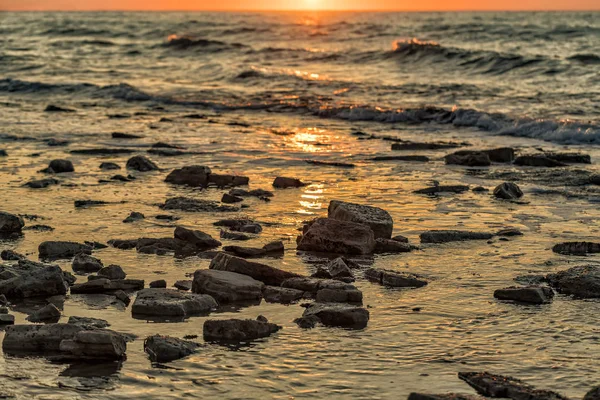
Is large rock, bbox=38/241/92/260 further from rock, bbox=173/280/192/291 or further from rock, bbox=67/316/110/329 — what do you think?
rock, bbox=67/316/110/329

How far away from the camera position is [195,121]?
2011 cm

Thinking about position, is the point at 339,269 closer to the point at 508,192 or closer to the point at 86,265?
the point at 86,265

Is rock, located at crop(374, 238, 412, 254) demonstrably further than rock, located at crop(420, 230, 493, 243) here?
No

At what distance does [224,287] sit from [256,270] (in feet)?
1.59

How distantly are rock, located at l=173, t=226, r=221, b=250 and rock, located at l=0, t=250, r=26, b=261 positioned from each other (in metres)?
1.37

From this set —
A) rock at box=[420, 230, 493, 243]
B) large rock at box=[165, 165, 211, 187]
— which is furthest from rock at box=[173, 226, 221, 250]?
large rock at box=[165, 165, 211, 187]

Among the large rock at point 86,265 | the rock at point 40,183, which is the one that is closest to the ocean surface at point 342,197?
the rock at point 40,183

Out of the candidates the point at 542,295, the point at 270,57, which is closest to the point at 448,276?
the point at 542,295

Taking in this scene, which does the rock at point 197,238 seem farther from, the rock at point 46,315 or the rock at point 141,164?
the rock at point 141,164

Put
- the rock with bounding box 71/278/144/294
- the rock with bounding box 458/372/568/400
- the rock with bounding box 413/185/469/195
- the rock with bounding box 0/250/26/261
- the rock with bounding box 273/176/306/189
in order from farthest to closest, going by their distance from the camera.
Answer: the rock with bounding box 273/176/306/189 < the rock with bounding box 413/185/469/195 < the rock with bounding box 0/250/26/261 < the rock with bounding box 71/278/144/294 < the rock with bounding box 458/372/568/400

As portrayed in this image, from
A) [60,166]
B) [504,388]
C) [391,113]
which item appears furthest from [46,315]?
[391,113]

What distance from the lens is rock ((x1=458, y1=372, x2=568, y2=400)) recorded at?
4.75 meters

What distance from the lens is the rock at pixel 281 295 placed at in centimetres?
→ 664

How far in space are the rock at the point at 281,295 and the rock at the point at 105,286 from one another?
93 centimetres
